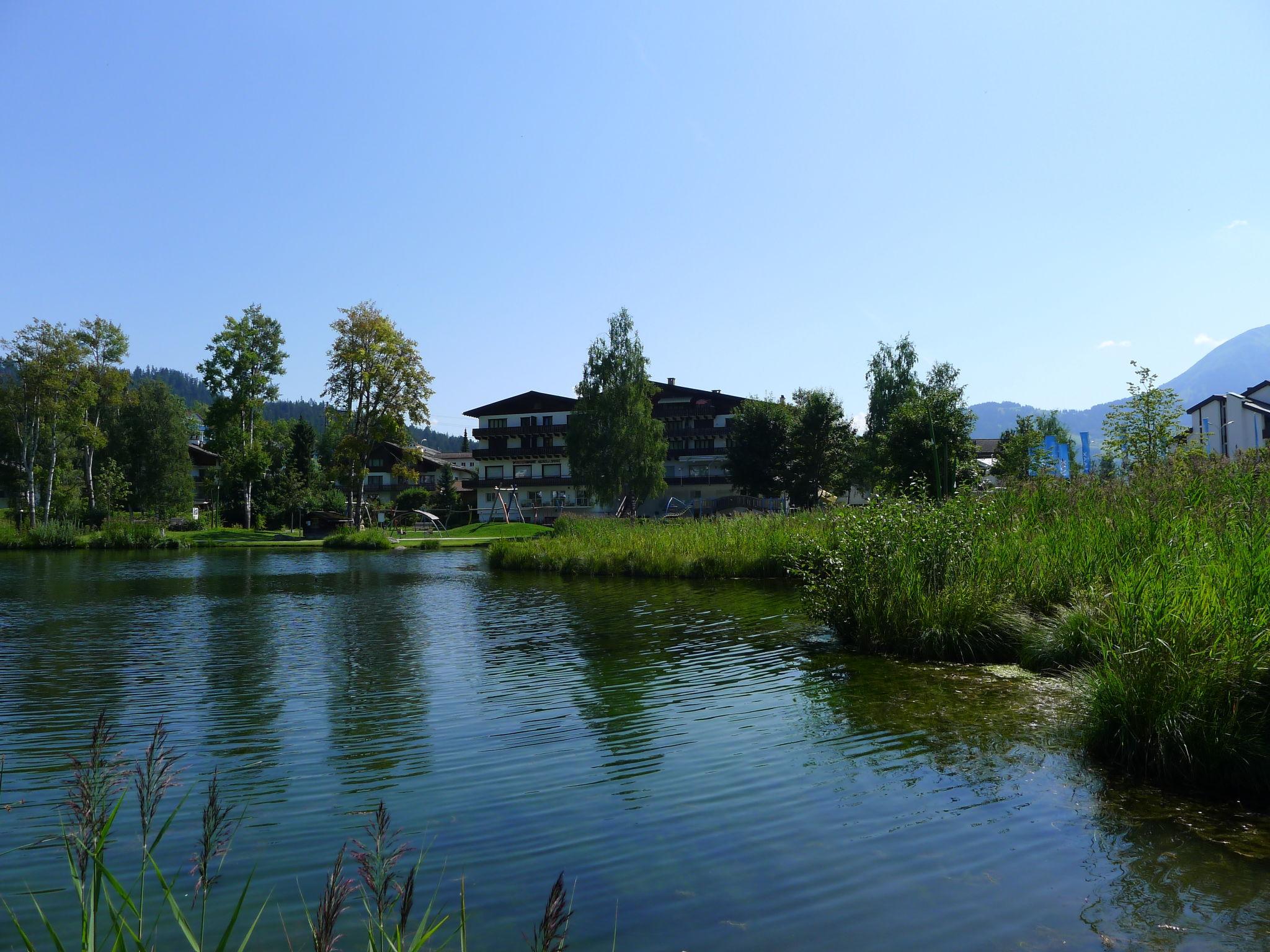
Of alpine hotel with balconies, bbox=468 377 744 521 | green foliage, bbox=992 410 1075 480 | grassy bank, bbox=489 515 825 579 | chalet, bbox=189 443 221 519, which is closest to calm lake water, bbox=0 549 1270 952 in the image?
green foliage, bbox=992 410 1075 480

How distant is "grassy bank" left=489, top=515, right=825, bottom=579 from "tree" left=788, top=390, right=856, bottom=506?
2941 centimetres

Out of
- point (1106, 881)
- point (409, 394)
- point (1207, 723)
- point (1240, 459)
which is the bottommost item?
point (1106, 881)

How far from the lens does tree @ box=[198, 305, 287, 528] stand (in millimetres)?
64438

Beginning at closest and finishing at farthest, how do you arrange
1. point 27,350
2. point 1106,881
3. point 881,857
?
point 1106,881 → point 881,857 → point 27,350

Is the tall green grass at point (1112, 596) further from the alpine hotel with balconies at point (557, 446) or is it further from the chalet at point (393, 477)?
the chalet at point (393, 477)

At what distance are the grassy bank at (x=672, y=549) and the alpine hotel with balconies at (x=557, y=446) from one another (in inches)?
1740

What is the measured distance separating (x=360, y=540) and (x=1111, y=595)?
41915 millimetres

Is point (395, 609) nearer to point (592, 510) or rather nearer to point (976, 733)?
point (976, 733)

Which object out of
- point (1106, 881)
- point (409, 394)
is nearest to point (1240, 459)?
point (1106, 881)

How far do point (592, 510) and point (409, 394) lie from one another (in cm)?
1796

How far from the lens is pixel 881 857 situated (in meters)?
5.32

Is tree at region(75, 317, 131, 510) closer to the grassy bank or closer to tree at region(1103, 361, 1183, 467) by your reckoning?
the grassy bank

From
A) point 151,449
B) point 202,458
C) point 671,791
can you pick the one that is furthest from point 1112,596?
point 202,458

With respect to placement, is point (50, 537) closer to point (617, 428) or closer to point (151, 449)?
point (151, 449)
